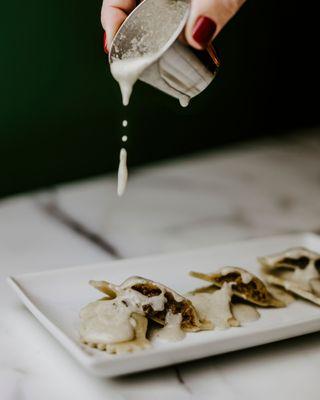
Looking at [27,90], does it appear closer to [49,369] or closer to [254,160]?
[254,160]

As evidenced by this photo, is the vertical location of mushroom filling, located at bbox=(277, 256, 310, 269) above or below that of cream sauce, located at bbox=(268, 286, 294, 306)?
above

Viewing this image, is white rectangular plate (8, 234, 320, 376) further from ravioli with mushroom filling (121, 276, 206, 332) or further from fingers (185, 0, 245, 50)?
fingers (185, 0, 245, 50)

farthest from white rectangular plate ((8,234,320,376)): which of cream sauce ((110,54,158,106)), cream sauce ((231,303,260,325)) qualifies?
cream sauce ((110,54,158,106))

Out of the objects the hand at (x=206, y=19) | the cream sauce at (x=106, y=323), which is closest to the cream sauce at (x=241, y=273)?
the cream sauce at (x=106, y=323)

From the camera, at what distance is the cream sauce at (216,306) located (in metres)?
1.07

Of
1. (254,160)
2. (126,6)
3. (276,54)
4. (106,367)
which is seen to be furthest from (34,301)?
(276,54)

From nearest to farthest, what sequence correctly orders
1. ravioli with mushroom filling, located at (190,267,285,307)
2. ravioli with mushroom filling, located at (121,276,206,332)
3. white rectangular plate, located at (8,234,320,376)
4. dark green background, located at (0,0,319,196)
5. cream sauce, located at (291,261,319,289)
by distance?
white rectangular plate, located at (8,234,320,376)
ravioli with mushroom filling, located at (121,276,206,332)
ravioli with mushroom filling, located at (190,267,285,307)
cream sauce, located at (291,261,319,289)
dark green background, located at (0,0,319,196)

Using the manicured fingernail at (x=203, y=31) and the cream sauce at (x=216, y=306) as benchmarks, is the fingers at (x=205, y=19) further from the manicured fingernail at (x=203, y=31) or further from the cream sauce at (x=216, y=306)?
the cream sauce at (x=216, y=306)

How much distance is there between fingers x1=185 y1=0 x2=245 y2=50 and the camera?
986 millimetres

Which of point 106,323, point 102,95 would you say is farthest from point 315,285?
point 102,95

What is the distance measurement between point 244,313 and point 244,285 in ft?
0.16

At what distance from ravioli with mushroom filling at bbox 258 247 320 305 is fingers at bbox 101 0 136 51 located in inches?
17.6

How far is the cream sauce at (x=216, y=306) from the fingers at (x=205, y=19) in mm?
360

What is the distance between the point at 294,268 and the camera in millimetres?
1272
